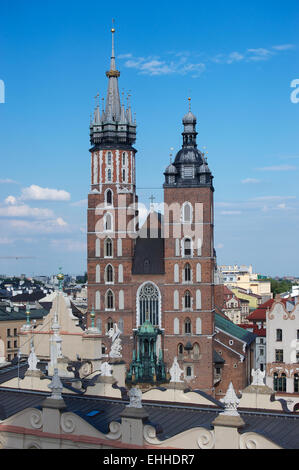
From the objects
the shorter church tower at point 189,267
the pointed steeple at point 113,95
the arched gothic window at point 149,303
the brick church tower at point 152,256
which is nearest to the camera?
the shorter church tower at point 189,267

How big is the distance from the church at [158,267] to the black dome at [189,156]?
0.11 metres

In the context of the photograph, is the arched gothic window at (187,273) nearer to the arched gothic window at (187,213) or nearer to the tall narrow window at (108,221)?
the arched gothic window at (187,213)

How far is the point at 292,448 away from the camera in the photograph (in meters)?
25.3

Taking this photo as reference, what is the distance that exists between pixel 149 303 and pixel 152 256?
460 cm

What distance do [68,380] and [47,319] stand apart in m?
18.8

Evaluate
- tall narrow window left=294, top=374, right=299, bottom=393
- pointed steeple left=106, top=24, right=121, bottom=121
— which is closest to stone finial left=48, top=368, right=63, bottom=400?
tall narrow window left=294, top=374, right=299, bottom=393

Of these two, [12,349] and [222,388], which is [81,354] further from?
[12,349]

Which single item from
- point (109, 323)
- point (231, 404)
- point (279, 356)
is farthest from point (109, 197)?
point (231, 404)

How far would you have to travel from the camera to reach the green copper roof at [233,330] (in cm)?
7400

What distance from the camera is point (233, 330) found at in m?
76.1

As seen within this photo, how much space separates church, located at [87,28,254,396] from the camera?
70625 millimetres

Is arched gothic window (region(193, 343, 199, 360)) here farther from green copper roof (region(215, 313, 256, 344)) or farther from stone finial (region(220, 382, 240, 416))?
stone finial (region(220, 382, 240, 416))

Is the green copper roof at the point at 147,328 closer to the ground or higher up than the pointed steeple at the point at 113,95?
closer to the ground

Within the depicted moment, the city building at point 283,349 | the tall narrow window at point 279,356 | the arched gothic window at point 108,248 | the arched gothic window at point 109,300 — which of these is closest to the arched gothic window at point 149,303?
the arched gothic window at point 109,300
